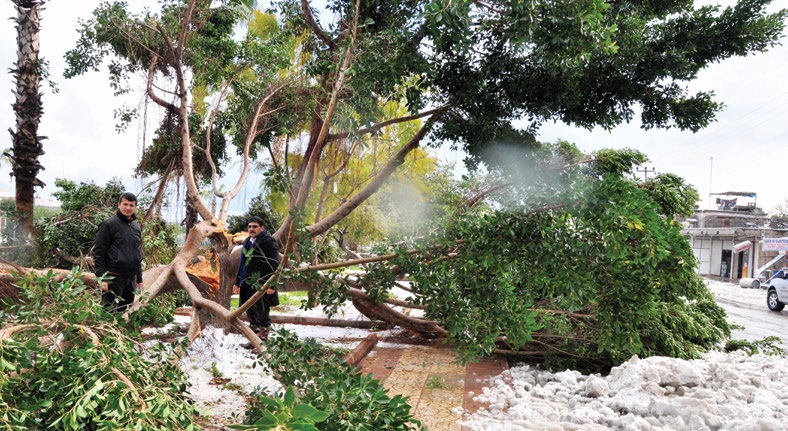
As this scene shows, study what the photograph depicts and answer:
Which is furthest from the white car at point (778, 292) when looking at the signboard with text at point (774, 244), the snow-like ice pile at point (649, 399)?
the snow-like ice pile at point (649, 399)

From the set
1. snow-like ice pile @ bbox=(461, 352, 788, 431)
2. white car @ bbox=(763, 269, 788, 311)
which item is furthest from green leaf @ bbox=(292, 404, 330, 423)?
white car @ bbox=(763, 269, 788, 311)

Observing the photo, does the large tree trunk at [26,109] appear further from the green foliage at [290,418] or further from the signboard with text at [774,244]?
the signboard with text at [774,244]

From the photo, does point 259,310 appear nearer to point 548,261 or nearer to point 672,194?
point 548,261

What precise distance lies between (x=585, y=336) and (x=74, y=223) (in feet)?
30.2

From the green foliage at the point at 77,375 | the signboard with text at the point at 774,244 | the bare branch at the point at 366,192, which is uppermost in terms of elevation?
the signboard with text at the point at 774,244

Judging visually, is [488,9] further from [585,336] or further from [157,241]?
[157,241]

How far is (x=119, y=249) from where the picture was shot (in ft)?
20.7

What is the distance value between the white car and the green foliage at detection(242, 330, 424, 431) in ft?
55.9

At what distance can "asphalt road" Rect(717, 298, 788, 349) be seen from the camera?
11.6m

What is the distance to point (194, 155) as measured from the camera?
12.7m

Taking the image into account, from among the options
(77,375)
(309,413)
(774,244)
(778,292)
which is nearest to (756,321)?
(778,292)

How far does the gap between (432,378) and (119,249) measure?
3.85m

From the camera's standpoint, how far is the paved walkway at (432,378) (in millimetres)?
5199

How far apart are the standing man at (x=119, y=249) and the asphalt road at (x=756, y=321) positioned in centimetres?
1099
